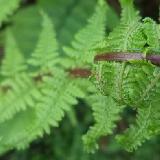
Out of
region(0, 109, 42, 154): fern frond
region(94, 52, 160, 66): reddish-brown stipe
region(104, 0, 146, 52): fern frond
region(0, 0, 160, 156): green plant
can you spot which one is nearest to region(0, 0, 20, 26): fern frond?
region(0, 0, 160, 156): green plant

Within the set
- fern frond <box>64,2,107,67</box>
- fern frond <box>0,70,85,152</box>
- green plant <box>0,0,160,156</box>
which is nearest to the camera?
green plant <box>0,0,160,156</box>

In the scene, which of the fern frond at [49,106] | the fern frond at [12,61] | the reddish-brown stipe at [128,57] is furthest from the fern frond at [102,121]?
the fern frond at [12,61]

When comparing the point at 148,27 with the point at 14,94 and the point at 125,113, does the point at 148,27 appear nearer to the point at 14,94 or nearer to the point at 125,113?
the point at 14,94

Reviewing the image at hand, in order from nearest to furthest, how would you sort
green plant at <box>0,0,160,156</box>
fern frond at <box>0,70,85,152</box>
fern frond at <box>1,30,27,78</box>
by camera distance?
green plant at <box>0,0,160,156</box>, fern frond at <box>0,70,85,152</box>, fern frond at <box>1,30,27,78</box>

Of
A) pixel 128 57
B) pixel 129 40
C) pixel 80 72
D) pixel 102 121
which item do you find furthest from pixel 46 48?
pixel 128 57

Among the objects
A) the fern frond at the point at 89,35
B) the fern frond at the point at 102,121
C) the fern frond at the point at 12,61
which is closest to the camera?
the fern frond at the point at 102,121

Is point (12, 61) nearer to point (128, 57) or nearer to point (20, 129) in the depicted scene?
point (20, 129)

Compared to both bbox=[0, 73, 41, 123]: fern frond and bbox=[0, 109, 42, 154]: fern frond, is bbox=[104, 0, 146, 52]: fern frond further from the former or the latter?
bbox=[0, 73, 41, 123]: fern frond

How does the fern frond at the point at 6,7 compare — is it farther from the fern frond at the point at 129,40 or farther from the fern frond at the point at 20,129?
the fern frond at the point at 129,40
